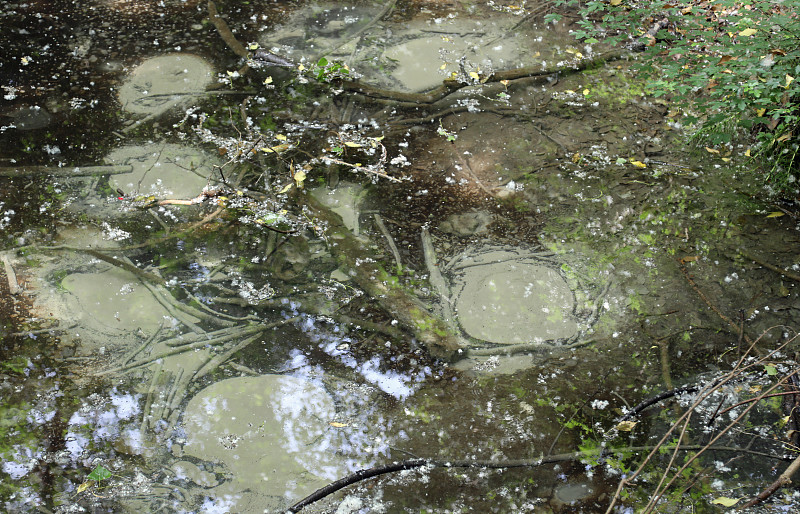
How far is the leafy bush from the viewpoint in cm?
298

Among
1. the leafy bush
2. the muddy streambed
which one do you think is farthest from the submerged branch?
the leafy bush

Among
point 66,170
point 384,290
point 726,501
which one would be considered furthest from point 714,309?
point 66,170

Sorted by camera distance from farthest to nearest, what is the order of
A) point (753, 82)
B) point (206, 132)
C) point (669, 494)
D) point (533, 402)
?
point (206, 132), point (753, 82), point (533, 402), point (669, 494)

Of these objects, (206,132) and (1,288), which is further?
(206,132)

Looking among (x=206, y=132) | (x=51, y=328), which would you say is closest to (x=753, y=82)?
(x=206, y=132)

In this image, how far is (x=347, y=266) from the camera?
2.78 metres

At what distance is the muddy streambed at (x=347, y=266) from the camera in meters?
2.19

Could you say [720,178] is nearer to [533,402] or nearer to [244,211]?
[533,402]

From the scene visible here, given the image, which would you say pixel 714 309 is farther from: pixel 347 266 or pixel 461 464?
pixel 347 266

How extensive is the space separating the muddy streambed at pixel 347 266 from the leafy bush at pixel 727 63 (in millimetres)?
162

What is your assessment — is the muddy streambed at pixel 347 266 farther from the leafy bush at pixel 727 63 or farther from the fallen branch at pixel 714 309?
the leafy bush at pixel 727 63

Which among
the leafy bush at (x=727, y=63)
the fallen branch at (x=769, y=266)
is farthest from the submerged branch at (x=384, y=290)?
the leafy bush at (x=727, y=63)

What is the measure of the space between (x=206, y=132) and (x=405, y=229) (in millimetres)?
1273

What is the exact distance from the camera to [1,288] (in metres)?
2.62
